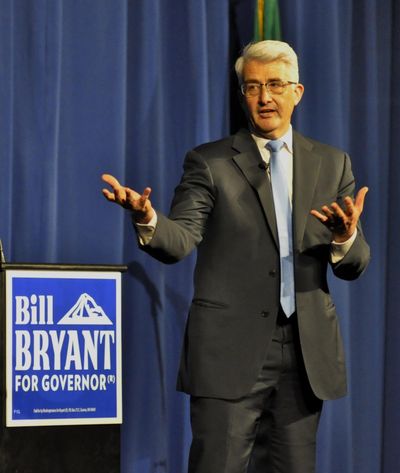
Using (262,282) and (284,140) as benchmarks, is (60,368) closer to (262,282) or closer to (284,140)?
(262,282)

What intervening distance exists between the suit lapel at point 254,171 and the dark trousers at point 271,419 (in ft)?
0.88

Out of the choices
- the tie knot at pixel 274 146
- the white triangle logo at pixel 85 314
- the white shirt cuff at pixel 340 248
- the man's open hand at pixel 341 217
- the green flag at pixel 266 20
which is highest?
the green flag at pixel 266 20

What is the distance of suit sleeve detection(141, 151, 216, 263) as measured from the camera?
7.41 feet

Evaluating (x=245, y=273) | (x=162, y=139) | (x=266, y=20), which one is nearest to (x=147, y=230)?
(x=245, y=273)

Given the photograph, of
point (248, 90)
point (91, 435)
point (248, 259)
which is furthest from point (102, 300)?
point (248, 90)

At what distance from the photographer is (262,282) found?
2432 mm

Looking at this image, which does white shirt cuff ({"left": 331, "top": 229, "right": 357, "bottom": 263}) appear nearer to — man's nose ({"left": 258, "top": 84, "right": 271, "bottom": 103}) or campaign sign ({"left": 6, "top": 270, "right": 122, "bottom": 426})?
man's nose ({"left": 258, "top": 84, "right": 271, "bottom": 103})

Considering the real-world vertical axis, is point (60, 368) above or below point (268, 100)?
below

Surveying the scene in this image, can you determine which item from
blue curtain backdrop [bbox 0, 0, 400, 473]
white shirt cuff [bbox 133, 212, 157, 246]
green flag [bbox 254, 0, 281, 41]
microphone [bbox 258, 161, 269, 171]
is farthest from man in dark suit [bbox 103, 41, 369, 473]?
green flag [bbox 254, 0, 281, 41]

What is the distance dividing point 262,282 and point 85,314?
0.63 meters

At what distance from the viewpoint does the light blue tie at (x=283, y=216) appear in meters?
2.46

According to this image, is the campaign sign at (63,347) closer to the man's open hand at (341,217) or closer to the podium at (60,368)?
the podium at (60,368)

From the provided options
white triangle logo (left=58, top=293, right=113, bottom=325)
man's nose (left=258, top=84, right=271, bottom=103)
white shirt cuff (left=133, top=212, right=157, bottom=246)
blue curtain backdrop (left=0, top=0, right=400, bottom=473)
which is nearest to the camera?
white shirt cuff (left=133, top=212, right=157, bottom=246)

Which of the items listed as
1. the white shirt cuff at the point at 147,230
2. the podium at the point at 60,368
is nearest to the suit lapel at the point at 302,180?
the white shirt cuff at the point at 147,230
